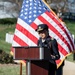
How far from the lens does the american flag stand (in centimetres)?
1050

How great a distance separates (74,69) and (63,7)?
41738 mm

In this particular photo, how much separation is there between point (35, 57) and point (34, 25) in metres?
4.96

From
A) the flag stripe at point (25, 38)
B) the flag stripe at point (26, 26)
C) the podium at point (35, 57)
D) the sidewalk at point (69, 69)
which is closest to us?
the podium at point (35, 57)

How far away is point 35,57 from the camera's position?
6.20 m

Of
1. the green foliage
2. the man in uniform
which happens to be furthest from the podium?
the green foliage

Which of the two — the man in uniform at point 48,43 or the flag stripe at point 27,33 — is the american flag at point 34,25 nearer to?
the flag stripe at point 27,33

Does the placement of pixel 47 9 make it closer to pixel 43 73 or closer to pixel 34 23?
pixel 34 23

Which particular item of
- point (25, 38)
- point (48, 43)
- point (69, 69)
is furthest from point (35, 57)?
point (69, 69)

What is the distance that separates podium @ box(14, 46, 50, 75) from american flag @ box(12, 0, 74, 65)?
3.89 metres

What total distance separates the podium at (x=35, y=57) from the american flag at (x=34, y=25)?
3892 mm

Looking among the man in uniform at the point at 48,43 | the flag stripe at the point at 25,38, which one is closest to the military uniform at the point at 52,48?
the man in uniform at the point at 48,43

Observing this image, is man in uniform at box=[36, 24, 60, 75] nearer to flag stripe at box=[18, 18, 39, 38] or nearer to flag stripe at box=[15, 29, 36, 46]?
flag stripe at box=[15, 29, 36, 46]

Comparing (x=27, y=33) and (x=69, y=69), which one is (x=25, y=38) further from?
(x=69, y=69)

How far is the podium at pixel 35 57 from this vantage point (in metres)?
6.15
